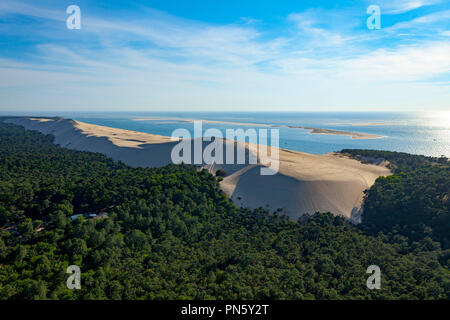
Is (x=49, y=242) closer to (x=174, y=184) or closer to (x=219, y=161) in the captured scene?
(x=174, y=184)

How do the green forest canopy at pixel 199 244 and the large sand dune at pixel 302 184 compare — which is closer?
the green forest canopy at pixel 199 244

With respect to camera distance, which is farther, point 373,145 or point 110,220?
point 373,145

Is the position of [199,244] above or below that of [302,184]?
below

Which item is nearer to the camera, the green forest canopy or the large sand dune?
the green forest canopy

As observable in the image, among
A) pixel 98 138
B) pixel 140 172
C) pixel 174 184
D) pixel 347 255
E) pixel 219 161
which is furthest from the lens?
pixel 98 138

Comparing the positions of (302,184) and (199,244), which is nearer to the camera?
(199,244)

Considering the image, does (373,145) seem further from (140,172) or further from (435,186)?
(140,172)

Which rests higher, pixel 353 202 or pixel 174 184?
pixel 174 184
